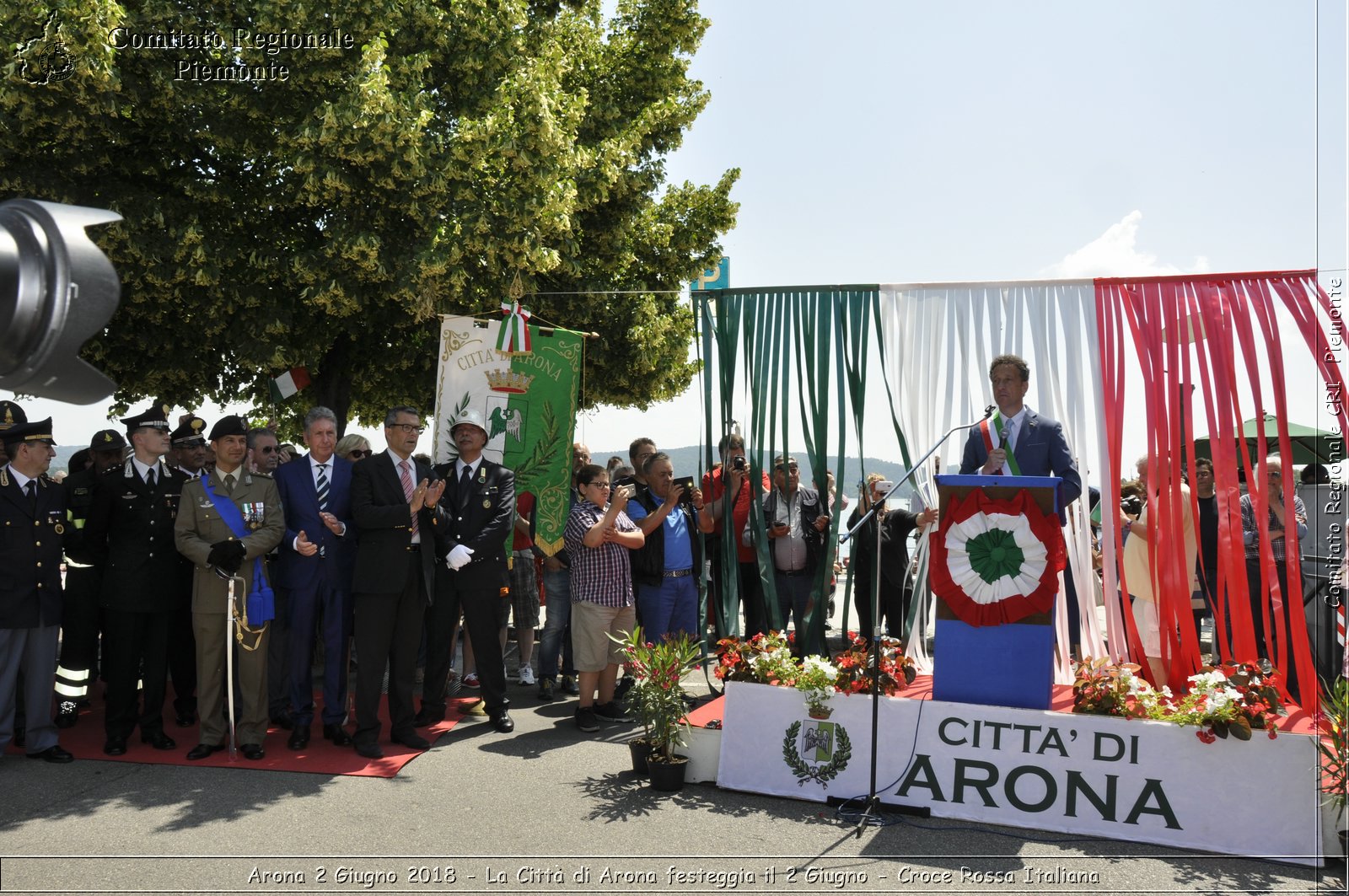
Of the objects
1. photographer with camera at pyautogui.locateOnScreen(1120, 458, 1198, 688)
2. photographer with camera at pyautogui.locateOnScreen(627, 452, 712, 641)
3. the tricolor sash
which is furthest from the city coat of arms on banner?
photographer with camera at pyautogui.locateOnScreen(627, 452, 712, 641)

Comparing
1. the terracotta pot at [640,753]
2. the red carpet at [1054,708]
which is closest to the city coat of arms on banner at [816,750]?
the red carpet at [1054,708]

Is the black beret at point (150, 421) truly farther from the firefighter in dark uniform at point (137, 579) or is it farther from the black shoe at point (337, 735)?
the black shoe at point (337, 735)

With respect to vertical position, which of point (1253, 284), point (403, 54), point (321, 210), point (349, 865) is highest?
point (403, 54)

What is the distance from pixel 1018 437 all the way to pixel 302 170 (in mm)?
6842

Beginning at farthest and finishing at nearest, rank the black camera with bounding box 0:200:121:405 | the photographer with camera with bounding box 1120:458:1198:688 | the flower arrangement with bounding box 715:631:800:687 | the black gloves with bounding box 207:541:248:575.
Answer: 1. the black gloves with bounding box 207:541:248:575
2. the photographer with camera with bounding box 1120:458:1198:688
3. the flower arrangement with bounding box 715:631:800:687
4. the black camera with bounding box 0:200:121:405

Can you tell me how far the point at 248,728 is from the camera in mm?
5883

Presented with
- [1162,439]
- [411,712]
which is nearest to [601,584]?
[411,712]

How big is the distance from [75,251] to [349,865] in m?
3.74

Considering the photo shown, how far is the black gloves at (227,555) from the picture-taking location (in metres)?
5.73

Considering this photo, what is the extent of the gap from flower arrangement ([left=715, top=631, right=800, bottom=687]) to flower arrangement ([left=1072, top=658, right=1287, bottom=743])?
1.44 metres

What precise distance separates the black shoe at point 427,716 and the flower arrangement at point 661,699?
182 centimetres

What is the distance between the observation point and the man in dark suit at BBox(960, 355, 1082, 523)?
5.57 m

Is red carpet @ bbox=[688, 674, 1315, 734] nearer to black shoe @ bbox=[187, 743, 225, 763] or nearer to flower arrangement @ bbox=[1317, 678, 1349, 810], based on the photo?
flower arrangement @ bbox=[1317, 678, 1349, 810]

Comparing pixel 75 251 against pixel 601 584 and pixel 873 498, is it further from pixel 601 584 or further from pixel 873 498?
pixel 873 498
